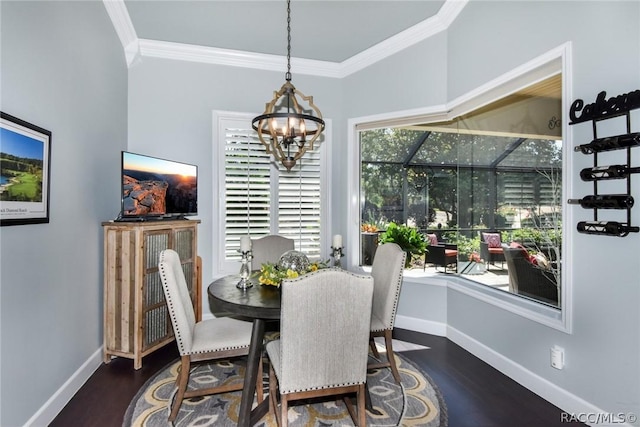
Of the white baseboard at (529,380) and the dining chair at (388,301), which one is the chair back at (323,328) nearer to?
the dining chair at (388,301)

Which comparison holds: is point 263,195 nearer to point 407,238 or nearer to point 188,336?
point 407,238

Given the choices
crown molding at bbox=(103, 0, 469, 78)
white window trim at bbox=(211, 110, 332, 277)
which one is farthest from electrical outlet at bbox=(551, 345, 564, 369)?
white window trim at bbox=(211, 110, 332, 277)

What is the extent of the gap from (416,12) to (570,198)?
226 cm

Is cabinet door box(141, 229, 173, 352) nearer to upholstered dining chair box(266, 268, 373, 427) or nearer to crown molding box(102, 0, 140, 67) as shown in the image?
upholstered dining chair box(266, 268, 373, 427)

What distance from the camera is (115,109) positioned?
3338mm

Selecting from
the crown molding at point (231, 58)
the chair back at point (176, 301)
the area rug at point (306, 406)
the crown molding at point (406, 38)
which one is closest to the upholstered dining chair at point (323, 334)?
the area rug at point (306, 406)

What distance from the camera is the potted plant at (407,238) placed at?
4062 mm

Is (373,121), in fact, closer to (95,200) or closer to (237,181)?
(237,181)

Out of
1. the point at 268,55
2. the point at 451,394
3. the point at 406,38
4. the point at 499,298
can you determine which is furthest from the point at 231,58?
the point at 451,394

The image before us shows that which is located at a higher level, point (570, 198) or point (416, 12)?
point (416, 12)

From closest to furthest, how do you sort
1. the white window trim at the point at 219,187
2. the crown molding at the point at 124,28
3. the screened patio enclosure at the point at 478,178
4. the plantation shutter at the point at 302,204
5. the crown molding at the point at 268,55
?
the screened patio enclosure at the point at 478,178 → the crown molding at the point at 124,28 → the crown molding at the point at 268,55 → the white window trim at the point at 219,187 → the plantation shutter at the point at 302,204

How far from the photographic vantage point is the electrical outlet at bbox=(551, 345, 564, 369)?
7.48 feet

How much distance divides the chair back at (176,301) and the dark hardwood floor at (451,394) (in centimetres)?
67

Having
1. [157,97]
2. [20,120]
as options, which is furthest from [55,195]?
[157,97]
